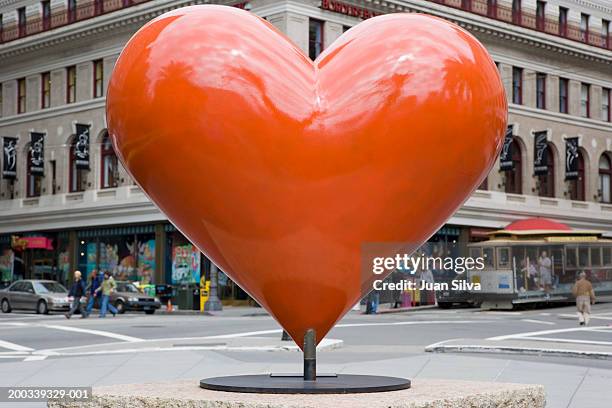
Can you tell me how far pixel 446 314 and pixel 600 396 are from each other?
894 inches

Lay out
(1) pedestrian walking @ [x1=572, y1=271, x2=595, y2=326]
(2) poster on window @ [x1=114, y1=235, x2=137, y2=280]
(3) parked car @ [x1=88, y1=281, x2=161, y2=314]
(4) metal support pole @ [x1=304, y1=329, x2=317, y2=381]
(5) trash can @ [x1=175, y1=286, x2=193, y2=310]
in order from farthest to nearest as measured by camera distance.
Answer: (2) poster on window @ [x1=114, y1=235, x2=137, y2=280] → (5) trash can @ [x1=175, y1=286, x2=193, y2=310] → (3) parked car @ [x1=88, y1=281, x2=161, y2=314] → (1) pedestrian walking @ [x1=572, y1=271, x2=595, y2=326] → (4) metal support pole @ [x1=304, y1=329, x2=317, y2=381]

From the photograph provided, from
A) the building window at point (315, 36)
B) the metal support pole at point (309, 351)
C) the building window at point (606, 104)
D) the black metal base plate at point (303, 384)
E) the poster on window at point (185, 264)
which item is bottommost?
the black metal base plate at point (303, 384)

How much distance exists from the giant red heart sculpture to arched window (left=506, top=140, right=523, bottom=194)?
4383 cm

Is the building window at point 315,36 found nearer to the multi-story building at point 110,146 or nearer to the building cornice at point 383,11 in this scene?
the multi-story building at point 110,146

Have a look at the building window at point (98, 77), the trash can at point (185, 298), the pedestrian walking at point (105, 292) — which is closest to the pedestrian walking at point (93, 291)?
the pedestrian walking at point (105, 292)

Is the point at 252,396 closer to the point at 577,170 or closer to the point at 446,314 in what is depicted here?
the point at 446,314

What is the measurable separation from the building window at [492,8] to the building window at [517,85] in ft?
9.59

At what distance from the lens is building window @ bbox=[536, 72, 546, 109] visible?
5219 cm

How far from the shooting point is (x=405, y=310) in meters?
38.8

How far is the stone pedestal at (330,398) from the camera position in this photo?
699 centimetres

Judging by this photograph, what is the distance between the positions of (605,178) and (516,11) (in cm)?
1074

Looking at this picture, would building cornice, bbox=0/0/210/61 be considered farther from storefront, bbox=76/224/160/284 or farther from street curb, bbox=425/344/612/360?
street curb, bbox=425/344/612/360

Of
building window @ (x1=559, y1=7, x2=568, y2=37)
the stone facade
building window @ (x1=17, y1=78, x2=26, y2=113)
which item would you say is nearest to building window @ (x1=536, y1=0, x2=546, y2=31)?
the stone facade

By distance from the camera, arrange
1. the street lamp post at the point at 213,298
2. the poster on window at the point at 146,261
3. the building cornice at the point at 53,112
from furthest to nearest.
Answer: the building cornice at the point at 53,112 < the poster on window at the point at 146,261 < the street lamp post at the point at 213,298
